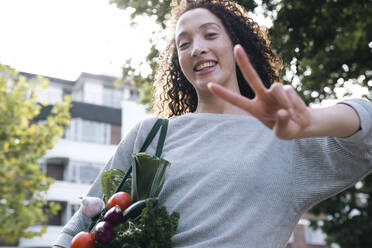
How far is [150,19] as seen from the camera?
829cm

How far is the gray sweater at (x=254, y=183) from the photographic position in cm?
182

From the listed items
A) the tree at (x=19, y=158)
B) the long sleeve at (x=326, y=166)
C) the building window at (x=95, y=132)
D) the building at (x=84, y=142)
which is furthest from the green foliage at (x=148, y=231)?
the building window at (x=95, y=132)

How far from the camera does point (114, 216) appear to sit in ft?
6.15

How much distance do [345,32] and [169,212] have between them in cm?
515

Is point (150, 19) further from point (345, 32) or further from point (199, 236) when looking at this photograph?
point (199, 236)

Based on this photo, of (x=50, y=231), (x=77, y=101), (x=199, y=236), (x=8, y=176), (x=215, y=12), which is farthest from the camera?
(x=77, y=101)

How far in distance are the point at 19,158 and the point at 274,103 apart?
43.6 feet

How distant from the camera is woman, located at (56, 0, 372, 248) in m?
1.71

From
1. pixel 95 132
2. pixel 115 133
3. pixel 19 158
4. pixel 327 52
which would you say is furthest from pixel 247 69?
pixel 115 133

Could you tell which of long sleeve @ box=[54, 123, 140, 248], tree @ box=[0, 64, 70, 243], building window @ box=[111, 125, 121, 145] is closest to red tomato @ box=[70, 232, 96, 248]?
long sleeve @ box=[54, 123, 140, 248]

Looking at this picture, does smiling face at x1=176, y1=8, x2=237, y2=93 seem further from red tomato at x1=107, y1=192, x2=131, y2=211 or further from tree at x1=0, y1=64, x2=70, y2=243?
tree at x1=0, y1=64, x2=70, y2=243

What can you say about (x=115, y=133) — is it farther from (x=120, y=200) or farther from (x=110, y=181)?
(x=120, y=200)

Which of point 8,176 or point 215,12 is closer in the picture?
point 215,12

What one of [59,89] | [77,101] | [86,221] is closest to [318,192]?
[86,221]
